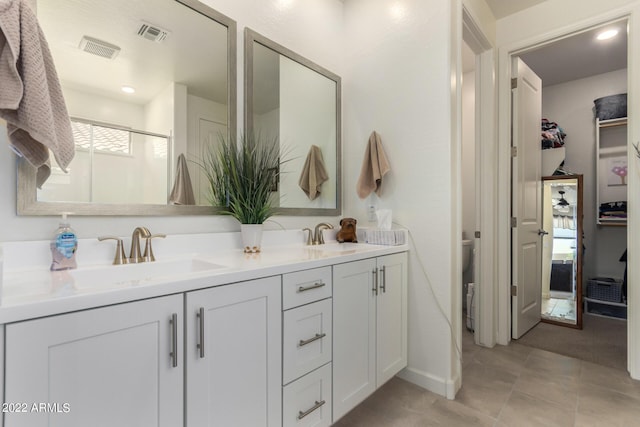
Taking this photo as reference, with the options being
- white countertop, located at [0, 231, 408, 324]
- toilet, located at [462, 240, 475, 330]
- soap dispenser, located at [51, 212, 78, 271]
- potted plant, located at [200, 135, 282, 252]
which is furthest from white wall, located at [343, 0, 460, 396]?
soap dispenser, located at [51, 212, 78, 271]

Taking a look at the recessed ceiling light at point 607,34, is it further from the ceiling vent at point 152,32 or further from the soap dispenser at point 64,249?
the soap dispenser at point 64,249

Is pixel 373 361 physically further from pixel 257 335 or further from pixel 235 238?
pixel 235 238

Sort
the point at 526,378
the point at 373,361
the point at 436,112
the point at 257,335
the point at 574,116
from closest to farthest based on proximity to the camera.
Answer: the point at 257,335, the point at 373,361, the point at 436,112, the point at 526,378, the point at 574,116

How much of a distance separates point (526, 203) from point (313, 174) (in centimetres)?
194

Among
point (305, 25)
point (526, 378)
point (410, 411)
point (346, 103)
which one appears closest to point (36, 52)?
point (305, 25)

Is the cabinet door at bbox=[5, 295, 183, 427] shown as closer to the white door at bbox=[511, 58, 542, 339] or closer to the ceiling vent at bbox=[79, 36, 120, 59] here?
the ceiling vent at bbox=[79, 36, 120, 59]

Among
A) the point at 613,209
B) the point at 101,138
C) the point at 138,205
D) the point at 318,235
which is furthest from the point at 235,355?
the point at 613,209

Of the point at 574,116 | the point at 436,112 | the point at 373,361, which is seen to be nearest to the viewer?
the point at 373,361

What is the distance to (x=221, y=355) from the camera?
967mm

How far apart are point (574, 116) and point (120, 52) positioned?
458cm

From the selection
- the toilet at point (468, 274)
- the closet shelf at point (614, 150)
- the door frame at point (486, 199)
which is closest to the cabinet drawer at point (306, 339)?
the door frame at point (486, 199)

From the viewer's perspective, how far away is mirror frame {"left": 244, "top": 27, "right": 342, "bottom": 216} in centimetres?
170

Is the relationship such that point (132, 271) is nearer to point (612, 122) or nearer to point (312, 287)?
point (312, 287)

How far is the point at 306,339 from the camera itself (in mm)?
1249
